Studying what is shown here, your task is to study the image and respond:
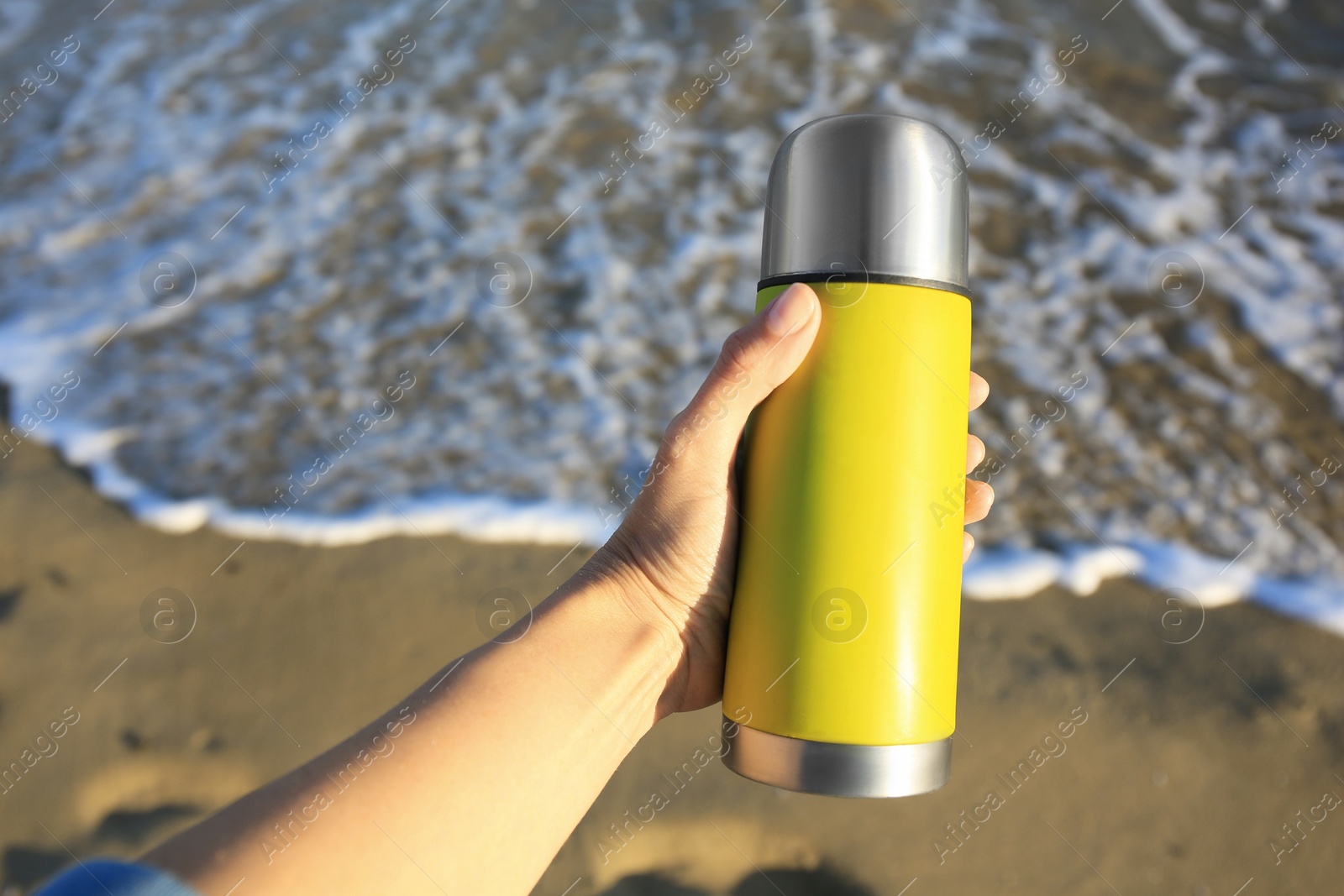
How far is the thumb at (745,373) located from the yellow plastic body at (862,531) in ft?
0.07

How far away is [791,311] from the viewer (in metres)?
1.06

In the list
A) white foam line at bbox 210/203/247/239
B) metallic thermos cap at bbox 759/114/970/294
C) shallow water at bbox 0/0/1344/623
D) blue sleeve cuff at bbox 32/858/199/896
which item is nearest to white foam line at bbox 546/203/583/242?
shallow water at bbox 0/0/1344/623

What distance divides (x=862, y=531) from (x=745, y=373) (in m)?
0.25

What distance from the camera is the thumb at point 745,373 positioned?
3.50ft

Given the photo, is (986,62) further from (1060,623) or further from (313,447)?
(313,447)

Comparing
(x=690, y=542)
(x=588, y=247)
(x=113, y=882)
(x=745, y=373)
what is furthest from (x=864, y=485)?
(x=588, y=247)

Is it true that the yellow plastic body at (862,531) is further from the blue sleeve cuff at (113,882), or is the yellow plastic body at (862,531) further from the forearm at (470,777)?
the blue sleeve cuff at (113,882)

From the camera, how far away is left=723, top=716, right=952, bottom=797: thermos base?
3.39 feet

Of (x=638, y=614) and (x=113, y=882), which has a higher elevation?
(x=113, y=882)

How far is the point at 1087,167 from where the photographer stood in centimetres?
278

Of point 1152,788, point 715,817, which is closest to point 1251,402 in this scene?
point 1152,788

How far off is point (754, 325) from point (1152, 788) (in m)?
1.26

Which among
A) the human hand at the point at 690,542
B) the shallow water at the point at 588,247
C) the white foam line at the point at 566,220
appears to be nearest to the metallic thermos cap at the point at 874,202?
the human hand at the point at 690,542

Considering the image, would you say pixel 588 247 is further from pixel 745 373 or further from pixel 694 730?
pixel 745 373
